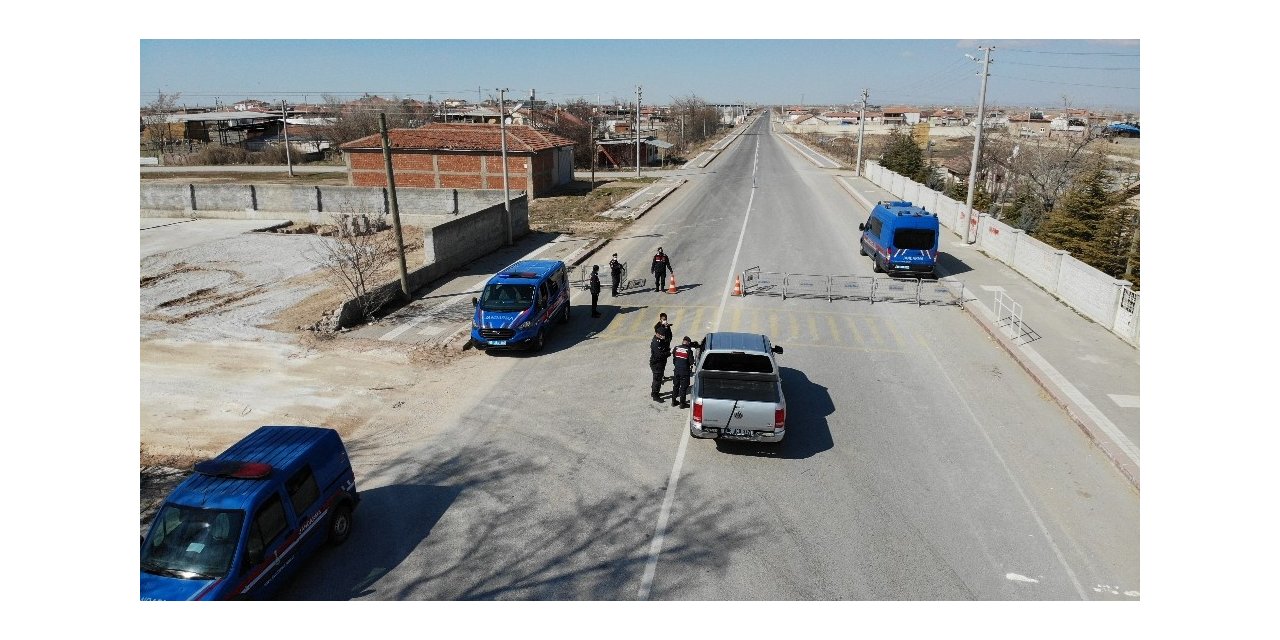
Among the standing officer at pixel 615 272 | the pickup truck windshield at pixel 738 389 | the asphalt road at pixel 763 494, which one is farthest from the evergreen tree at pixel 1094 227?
the pickup truck windshield at pixel 738 389

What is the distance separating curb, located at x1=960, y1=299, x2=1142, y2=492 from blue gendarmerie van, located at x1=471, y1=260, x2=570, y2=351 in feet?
37.3

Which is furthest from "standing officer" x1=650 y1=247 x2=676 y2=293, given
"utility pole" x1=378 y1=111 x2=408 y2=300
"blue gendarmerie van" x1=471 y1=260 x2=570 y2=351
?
"utility pole" x1=378 y1=111 x2=408 y2=300

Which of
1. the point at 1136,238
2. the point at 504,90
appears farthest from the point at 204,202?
the point at 1136,238

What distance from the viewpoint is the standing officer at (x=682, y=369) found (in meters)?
13.9

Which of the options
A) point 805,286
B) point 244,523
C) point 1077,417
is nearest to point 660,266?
point 805,286

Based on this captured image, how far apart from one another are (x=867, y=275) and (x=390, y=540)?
20266mm

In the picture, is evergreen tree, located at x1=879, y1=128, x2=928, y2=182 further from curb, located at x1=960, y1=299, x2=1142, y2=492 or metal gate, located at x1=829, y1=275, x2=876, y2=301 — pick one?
curb, located at x1=960, y1=299, x2=1142, y2=492

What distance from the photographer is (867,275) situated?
1015 inches

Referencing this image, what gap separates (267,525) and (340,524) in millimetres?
1421

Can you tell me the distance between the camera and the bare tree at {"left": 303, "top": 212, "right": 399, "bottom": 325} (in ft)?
68.1

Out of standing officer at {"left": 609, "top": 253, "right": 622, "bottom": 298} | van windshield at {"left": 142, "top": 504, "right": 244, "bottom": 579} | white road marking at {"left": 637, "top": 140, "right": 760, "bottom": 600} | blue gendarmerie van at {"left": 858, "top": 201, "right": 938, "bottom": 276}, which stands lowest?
white road marking at {"left": 637, "top": 140, "right": 760, "bottom": 600}

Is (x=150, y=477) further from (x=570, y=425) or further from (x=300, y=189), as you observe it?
(x=300, y=189)

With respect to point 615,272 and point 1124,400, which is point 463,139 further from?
point 1124,400

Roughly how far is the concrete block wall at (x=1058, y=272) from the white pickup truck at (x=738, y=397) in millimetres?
11353
